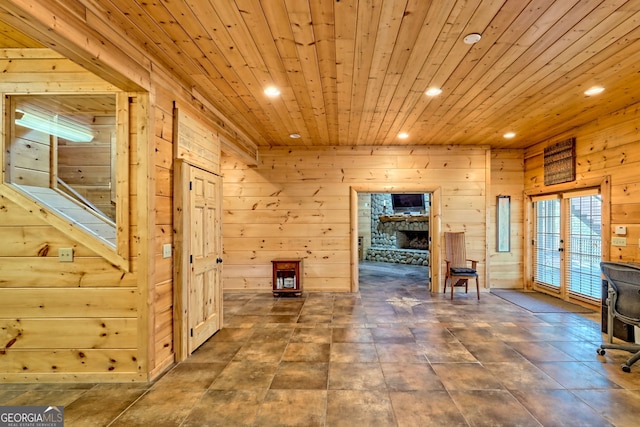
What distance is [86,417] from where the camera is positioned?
202 centimetres

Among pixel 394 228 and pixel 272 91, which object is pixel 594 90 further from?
pixel 394 228

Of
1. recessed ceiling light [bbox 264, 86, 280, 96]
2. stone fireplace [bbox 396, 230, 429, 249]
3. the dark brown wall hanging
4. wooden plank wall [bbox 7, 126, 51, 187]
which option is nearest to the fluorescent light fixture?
wooden plank wall [bbox 7, 126, 51, 187]

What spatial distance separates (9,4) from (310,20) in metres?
1.60

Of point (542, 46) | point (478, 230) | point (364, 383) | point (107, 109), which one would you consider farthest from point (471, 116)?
point (107, 109)

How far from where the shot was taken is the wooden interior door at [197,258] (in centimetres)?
283

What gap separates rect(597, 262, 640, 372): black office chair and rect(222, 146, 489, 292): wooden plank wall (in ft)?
8.66

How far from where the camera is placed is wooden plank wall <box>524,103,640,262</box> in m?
3.60

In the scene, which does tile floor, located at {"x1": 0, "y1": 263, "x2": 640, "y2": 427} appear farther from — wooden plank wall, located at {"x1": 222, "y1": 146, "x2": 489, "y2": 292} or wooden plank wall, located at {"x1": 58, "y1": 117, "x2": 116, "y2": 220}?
wooden plank wall, located at {"x1": 58, "y1": 117, "x2": 116, "y2": 220}

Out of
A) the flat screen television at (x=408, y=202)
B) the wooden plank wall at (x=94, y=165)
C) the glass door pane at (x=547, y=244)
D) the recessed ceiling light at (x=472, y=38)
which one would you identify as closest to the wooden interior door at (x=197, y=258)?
the wooden plank wall at (x=94, y=165)

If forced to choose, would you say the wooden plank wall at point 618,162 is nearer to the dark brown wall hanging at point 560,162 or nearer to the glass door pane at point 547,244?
the dark brown wall hanging at point 560,162

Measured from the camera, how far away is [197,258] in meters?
3.12

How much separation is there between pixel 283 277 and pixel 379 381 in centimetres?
311

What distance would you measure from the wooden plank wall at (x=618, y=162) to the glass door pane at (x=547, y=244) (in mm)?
990

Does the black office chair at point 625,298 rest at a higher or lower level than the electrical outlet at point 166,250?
lower
